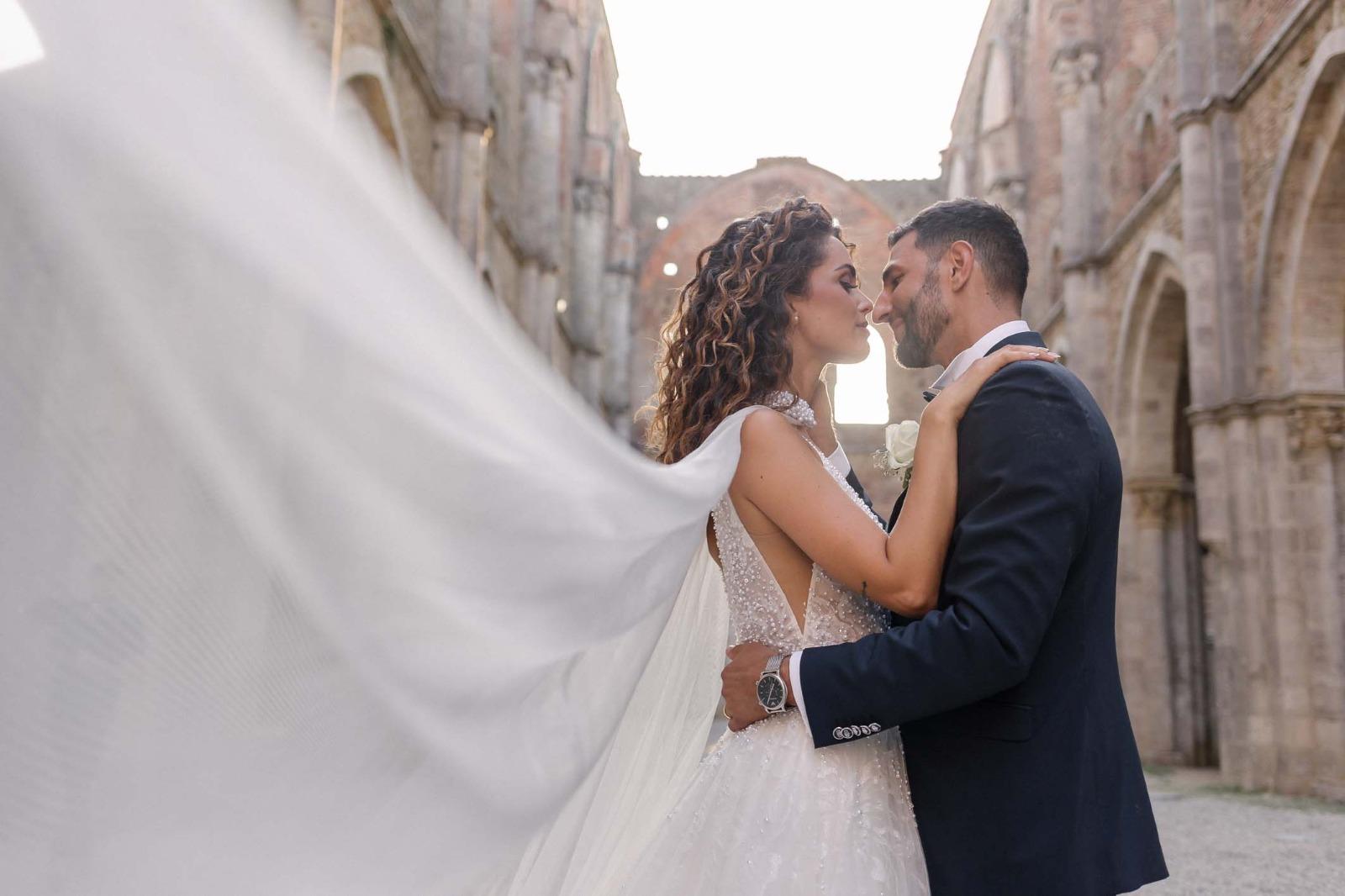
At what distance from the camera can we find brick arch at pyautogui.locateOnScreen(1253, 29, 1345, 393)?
952cm

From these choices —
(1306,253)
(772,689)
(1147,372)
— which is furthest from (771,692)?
(1147,372)

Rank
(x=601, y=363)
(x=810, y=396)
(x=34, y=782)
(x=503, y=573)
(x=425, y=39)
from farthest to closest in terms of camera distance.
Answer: (x=601, y=363) < (x=425, y=39) < (x=810, y=396) < (x=503, y=573) < (x=34, y=782)

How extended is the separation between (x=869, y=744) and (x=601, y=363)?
76.3 ft

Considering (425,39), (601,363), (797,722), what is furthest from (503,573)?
(601,363)

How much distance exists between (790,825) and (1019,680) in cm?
45

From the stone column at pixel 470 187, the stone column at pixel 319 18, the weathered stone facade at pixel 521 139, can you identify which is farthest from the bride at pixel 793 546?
the stone column at pixel 470 187

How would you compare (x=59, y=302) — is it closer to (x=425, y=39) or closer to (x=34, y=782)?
(x=34, y=782)

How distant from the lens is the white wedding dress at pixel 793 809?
192 centimetres

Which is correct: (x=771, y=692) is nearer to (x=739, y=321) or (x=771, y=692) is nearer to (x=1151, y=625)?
(x=739, y=321)

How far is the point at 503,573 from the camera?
1524mm

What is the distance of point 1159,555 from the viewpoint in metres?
14.3

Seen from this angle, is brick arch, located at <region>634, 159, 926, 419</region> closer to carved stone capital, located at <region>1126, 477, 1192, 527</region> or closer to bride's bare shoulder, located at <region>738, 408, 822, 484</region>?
carved stone capital, located at <region>1126, 477, 1192, 527</region>

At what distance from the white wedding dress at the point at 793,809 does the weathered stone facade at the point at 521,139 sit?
4.90 meters

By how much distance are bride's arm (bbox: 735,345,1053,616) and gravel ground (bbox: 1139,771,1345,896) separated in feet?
14.4
